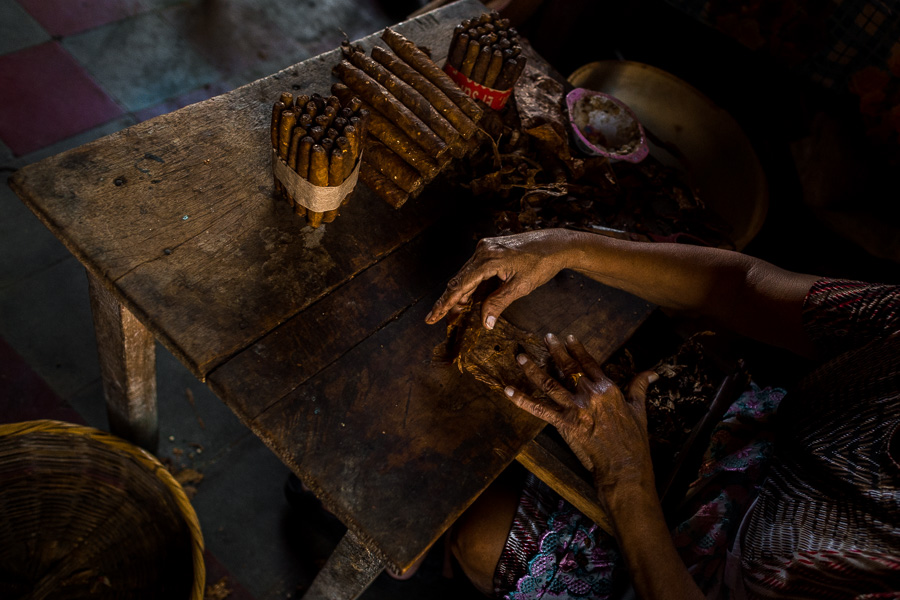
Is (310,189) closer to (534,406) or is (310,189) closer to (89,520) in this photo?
(534,406)

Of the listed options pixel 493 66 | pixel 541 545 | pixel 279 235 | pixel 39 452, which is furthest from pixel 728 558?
pixel 39 452

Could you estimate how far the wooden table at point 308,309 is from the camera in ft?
5.12

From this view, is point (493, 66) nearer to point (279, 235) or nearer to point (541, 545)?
point (279, 235)

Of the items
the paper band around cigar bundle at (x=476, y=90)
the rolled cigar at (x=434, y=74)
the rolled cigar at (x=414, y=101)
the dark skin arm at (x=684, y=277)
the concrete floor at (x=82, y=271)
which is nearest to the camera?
the dark skin arm at (x=684, y=277)

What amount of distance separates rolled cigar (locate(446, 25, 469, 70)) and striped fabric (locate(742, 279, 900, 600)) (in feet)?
4.85

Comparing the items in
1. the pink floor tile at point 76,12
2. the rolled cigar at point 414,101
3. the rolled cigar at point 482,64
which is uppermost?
the rolled cigar at point 482,64

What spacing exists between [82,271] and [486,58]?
8.36 ft

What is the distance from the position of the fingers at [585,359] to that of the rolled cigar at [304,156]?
3.06 ft

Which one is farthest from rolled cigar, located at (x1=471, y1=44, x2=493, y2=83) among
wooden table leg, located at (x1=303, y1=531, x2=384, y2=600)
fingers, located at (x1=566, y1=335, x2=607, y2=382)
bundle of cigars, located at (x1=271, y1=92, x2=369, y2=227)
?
wooden table leg, located at (x1=303, y1=531, x2=384, y2=600)

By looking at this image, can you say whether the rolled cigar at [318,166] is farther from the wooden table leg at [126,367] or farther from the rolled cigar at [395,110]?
the wooden table leg at [126,367]

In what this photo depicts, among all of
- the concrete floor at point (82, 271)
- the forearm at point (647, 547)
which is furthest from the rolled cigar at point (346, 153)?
the concrete floor at point (82, 271)

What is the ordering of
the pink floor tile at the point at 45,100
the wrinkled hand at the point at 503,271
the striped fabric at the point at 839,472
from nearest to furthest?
the striped fabric at the point at 839,472
the wrinkled hand at the point at 503,271
the pink floor tile at the point at 45,100

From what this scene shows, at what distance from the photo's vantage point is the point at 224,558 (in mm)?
2836

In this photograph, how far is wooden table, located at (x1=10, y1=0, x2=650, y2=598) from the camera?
156 centimetres
